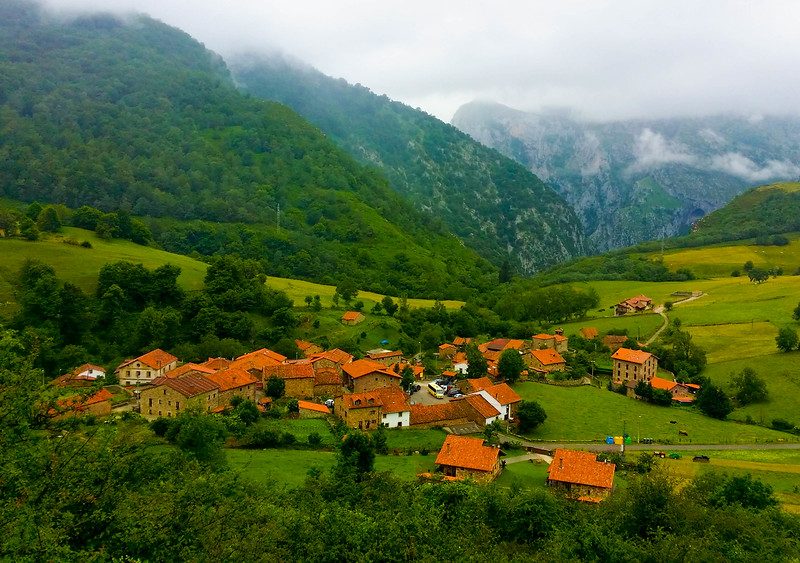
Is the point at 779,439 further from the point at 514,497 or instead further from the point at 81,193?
the point at 81,193

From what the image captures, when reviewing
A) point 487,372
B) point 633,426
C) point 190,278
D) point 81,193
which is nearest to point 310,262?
point 190,278

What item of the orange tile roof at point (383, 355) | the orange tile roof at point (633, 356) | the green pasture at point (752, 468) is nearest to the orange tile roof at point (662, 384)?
the orange tile roof at point (633, 356)

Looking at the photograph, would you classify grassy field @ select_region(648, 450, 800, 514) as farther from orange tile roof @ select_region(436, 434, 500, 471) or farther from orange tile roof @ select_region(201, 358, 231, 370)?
orange tile roof @ select_region(201, 358, 231, 370)

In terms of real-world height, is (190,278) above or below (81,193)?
below

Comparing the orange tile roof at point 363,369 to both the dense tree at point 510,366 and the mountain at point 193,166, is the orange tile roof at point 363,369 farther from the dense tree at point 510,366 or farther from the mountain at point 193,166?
the mountain at point 193,166

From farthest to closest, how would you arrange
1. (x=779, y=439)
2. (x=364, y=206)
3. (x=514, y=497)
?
(x=364, y=206)
(x=779, y=439)
(x=514, y=497)

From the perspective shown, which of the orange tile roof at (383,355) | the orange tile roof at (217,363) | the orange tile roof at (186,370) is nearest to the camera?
the orange tile roof at (186,370)
